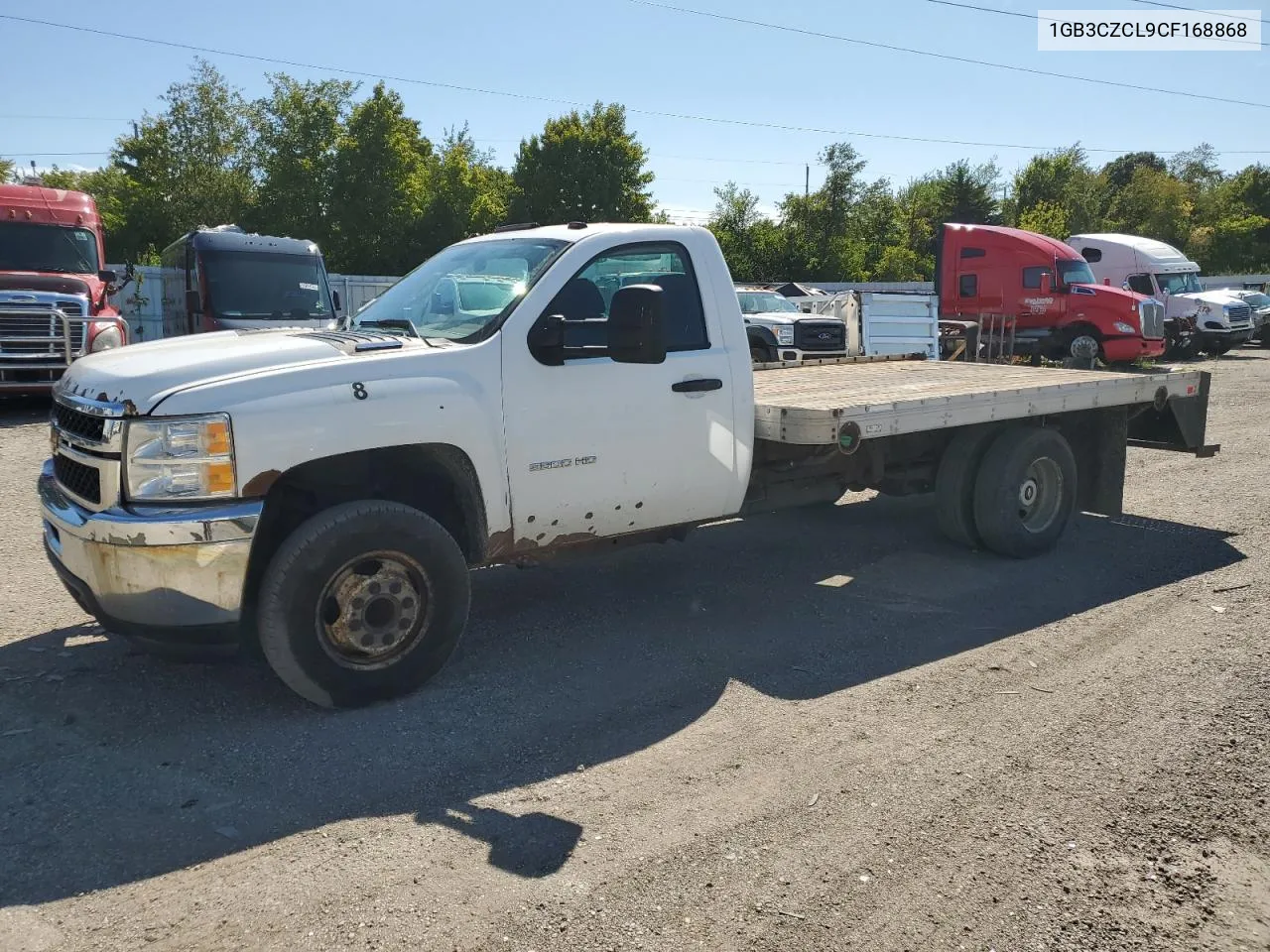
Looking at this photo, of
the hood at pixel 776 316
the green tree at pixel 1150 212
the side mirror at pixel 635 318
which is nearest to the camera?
the side mirror at pixel 635 318

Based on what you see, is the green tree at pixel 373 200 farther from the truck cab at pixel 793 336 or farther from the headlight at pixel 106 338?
the headlight at pixel 106 338

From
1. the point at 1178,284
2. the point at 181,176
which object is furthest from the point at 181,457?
Answer: the point at 181,176

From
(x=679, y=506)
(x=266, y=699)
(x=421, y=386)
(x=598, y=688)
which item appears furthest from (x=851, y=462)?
(x=266, y=699)

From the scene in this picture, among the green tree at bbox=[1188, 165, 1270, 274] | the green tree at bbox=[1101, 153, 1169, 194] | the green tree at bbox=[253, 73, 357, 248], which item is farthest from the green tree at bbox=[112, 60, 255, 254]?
the green tree at bbox=[1101, 153, 1169, 194]

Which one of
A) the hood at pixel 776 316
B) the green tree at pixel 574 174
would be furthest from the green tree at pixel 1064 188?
the hood at pixel 776 316

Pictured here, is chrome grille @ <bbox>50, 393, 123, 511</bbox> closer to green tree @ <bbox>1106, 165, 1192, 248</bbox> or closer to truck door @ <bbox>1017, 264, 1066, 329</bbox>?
truck door @ <bbox>1017, 264, 1066, 329</bbox>

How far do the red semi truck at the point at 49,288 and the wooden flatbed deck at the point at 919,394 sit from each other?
10382 mm

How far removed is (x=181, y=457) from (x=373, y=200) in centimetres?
3432

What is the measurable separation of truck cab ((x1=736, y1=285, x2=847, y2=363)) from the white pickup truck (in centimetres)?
1163

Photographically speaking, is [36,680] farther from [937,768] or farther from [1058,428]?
[1058,428]

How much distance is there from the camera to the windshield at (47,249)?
47.8 ft

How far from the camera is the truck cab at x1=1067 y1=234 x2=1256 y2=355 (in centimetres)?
2575

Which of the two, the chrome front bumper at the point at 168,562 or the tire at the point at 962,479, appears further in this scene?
the tire at the point at 962,479

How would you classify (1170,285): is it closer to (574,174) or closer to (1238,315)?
(1238,315)
